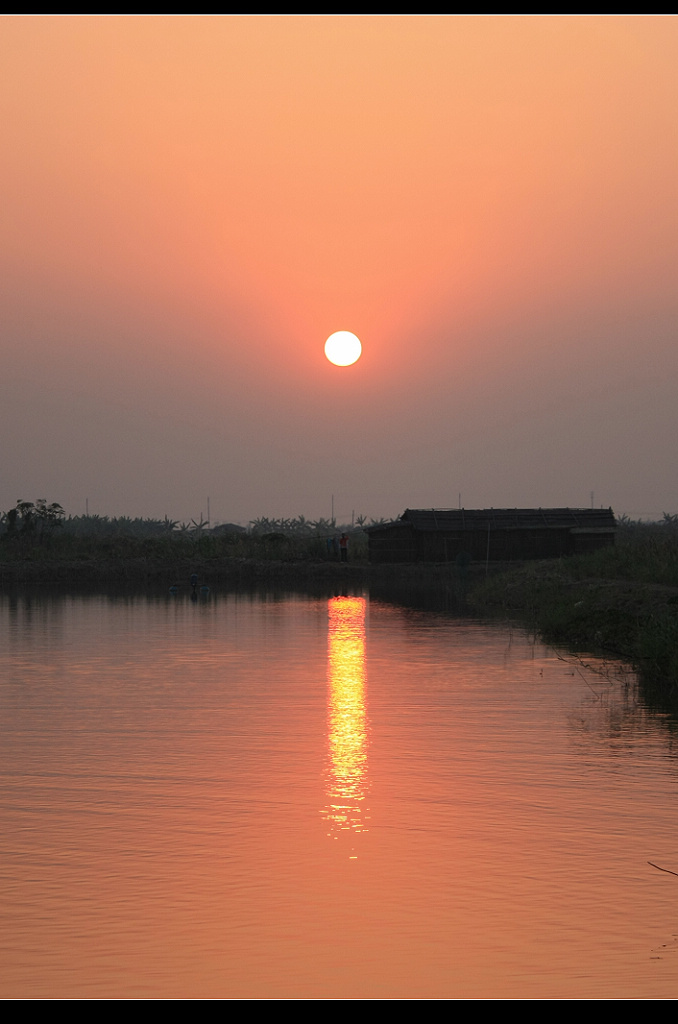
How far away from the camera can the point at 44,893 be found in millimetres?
9680

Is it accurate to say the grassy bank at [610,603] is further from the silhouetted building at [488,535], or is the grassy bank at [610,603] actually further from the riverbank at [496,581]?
the silhouetted building at [488,535]

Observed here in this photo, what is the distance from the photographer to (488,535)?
6259 cm

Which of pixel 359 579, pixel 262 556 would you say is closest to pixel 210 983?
pixel 359 579

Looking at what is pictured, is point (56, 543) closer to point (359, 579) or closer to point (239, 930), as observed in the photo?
point (359, 579)

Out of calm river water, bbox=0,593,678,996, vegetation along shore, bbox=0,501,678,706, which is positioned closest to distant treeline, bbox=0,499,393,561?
vegetation along shore, bbox=0,501,678,706

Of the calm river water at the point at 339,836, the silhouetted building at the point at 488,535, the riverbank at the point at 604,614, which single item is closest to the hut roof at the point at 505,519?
the silhouetted building at the point at 488,535

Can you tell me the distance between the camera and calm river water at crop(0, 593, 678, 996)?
26.6ft

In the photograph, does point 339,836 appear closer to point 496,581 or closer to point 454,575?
point 496,581

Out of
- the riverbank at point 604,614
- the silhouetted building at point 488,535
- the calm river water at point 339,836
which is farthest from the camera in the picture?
the silhouetted building at point 488,535

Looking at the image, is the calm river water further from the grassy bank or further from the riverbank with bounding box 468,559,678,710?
the grassy bank

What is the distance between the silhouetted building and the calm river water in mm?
39006

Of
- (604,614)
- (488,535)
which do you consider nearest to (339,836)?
(604,614)

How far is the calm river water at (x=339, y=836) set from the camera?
8.10m

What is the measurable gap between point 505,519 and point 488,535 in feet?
5.10
